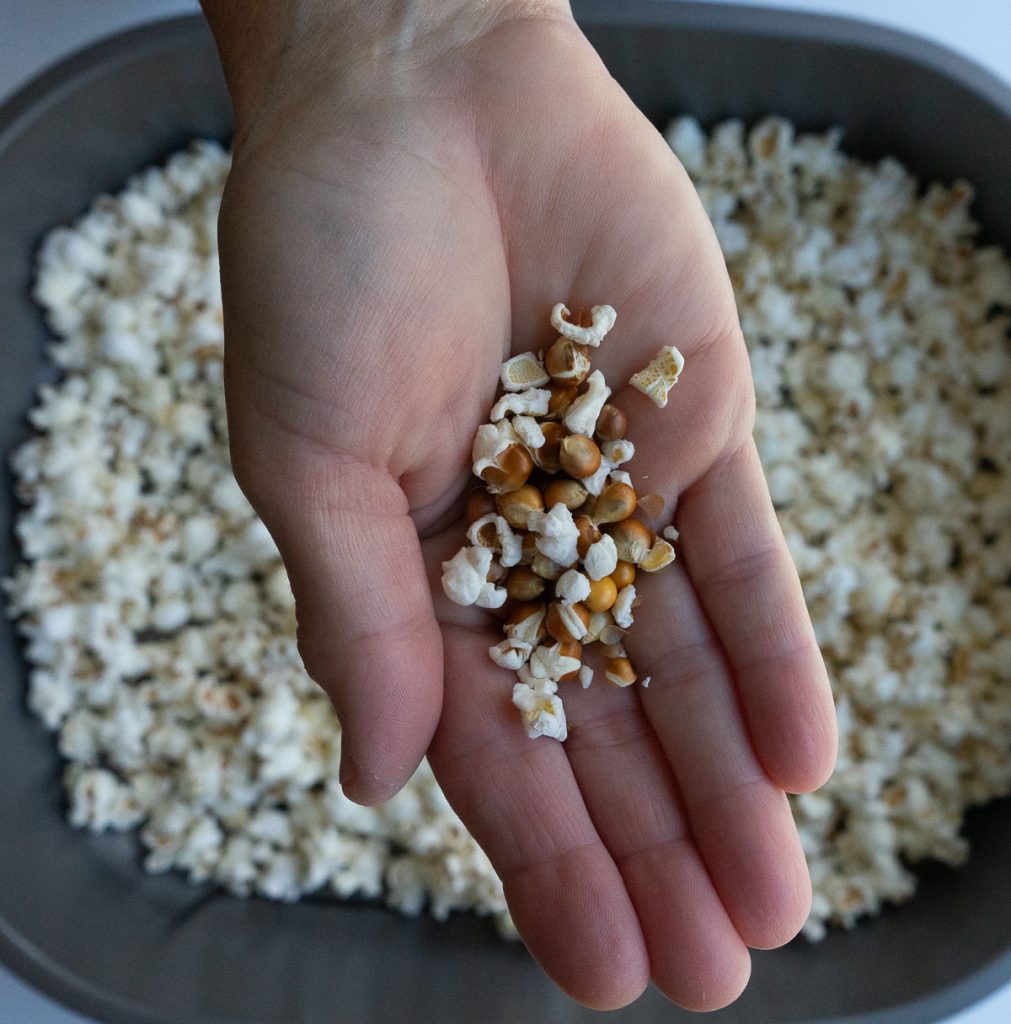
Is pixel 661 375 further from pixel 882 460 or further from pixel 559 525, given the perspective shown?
pixel 882 460

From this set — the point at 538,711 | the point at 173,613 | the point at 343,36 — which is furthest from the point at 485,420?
the point at 173,613

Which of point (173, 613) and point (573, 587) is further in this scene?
point (173, 613)

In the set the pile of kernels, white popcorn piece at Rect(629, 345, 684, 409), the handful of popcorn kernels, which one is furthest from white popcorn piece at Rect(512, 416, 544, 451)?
the pile of kernels

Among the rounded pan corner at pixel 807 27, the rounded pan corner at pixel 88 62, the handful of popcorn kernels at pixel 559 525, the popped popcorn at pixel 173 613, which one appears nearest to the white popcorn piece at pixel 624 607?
the handful of popcorn kernels at pixel 559 525

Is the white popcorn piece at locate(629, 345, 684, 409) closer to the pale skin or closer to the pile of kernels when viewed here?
the pale skin

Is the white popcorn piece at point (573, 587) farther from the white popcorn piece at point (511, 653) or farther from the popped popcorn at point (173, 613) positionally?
the popped popcorn at point (173, 613)

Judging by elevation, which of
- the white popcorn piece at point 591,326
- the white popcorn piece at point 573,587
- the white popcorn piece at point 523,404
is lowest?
the white popcorn piece at point 573,587
